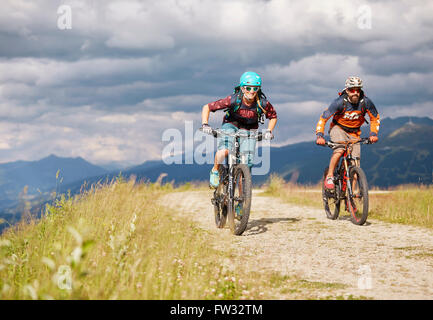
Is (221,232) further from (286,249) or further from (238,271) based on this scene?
(238,271)

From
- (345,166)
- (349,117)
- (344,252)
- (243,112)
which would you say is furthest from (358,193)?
(243,112)

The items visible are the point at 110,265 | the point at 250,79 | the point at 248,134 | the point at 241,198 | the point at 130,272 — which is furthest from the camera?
the point at 248,134

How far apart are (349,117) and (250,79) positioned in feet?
8.79

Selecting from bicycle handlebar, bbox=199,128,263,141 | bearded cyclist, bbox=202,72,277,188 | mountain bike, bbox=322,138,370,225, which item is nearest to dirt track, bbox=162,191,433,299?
mountain bike, bbox=322,138,370,225

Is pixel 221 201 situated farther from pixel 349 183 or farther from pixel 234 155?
pixel 349 183

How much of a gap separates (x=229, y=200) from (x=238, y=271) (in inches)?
101

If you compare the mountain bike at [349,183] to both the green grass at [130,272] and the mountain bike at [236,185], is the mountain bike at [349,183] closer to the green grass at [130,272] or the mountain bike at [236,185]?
the mountain bike at [236,185]

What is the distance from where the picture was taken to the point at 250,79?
716cm

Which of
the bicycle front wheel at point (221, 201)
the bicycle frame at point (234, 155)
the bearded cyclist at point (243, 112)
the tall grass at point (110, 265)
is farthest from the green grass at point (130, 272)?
the bearded cyclist at point (243, 112)

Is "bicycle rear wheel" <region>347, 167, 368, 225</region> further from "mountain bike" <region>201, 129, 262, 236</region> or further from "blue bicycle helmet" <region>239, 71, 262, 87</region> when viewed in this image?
"blue bicycle helmet" <region>239, 71, 262, 87</region>

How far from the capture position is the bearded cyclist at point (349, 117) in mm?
8406
